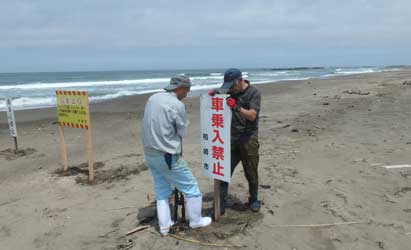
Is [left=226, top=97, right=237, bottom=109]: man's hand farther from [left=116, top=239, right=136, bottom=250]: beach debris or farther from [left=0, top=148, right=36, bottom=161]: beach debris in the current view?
[left=0, top=148, right=36, bottom=161]: beach debris

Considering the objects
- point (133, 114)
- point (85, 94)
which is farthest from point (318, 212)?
point (133, 114)

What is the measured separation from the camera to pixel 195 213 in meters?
4.36

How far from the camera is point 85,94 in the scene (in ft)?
20.1

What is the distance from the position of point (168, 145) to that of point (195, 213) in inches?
34.3

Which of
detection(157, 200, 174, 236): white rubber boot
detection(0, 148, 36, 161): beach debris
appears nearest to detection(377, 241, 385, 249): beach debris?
detection(157, 200, 174, 236): white rubber boot

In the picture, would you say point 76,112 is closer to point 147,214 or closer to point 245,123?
point 147,214

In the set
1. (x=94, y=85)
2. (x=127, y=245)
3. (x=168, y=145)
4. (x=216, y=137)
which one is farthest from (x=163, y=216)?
(x=94, y=85)

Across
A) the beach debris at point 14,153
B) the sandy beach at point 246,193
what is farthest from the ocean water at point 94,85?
the sandy beach at point 246,193

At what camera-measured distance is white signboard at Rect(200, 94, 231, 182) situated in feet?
14.1

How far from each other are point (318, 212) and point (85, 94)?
377 centimetres

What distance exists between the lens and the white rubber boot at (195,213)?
431 centimetres

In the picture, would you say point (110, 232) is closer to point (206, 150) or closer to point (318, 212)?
point (206, 150)

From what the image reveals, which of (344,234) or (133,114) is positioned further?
(133,114)

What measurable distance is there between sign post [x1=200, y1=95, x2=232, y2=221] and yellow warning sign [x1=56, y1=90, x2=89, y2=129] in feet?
8.05
